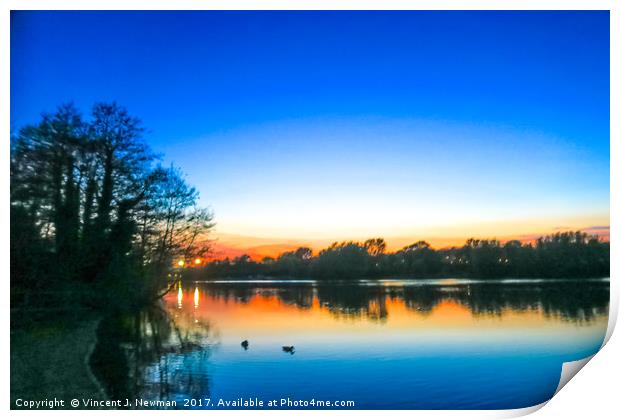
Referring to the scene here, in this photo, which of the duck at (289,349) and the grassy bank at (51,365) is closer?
the grassy bank at (51,365)

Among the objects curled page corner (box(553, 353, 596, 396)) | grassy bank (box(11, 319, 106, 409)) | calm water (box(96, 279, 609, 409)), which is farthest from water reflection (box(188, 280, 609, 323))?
grassy bank (box(11, 319, 106, 409))

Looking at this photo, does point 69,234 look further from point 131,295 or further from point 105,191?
point 131,295

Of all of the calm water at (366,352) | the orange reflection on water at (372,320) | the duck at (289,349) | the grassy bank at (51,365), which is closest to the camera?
the grassy bank at (51,365)

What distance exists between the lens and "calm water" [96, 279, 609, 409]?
6602 millimetres

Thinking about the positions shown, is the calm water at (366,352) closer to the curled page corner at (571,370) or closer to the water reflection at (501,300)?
the water reflection at (501,300)

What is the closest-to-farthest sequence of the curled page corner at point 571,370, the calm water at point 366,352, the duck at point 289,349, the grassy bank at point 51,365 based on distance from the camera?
the curled page corner at point 571,370
the grassy bank at point 51,365
the calm water at point 366,352
the duck at point 289,349

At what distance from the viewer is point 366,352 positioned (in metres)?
8.91

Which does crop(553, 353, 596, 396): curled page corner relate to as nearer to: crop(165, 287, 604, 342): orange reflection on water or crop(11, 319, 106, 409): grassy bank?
crop(165, 287, 604, 342): orange reflection on water

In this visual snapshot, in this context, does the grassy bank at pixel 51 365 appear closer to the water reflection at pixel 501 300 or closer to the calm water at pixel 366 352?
the calm water at pixel 366 352

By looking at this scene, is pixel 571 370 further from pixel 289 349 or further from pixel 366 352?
pixel 289 349

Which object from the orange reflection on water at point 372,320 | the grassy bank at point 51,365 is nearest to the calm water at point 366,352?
the orange reflection on water at point 372,320

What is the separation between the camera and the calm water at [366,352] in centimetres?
660

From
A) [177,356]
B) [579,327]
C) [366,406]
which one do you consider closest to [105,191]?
[177,356]

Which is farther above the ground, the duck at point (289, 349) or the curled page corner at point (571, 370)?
the curled page corner at point (571, 370)
